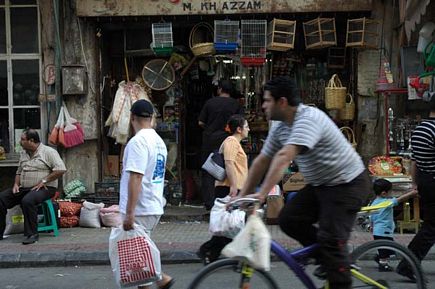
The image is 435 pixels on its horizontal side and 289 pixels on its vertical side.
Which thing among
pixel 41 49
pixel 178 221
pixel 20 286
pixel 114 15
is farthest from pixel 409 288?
pixel 41 49

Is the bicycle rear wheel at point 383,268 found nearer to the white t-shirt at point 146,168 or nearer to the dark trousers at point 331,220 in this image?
the dark trousers at point 331,220

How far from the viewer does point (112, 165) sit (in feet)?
35.2

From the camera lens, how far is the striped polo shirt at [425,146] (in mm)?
5914

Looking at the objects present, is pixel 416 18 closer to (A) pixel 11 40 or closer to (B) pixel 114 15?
(B) pixel 114 15

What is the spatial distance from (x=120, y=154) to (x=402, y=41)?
493 cm

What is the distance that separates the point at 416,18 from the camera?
8656mm

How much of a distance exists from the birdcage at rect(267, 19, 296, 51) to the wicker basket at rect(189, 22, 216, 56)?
93cm

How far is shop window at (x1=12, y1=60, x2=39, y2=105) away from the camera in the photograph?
1036 cm

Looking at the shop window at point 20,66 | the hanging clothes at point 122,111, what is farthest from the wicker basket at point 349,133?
the shop window at point 20,66

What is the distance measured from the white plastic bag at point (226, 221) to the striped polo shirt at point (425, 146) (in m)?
1.81

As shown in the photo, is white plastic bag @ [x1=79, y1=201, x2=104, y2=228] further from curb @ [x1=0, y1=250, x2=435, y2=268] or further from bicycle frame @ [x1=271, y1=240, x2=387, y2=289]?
bicycle frame @ [x1=271, y1=240, x2=387, y2=289]

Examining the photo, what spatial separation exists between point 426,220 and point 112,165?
604cm

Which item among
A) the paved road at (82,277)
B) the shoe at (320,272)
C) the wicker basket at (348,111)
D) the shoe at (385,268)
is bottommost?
the paved road at (82,277)

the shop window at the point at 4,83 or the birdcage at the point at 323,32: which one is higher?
the birdcage at the point at 323,32
